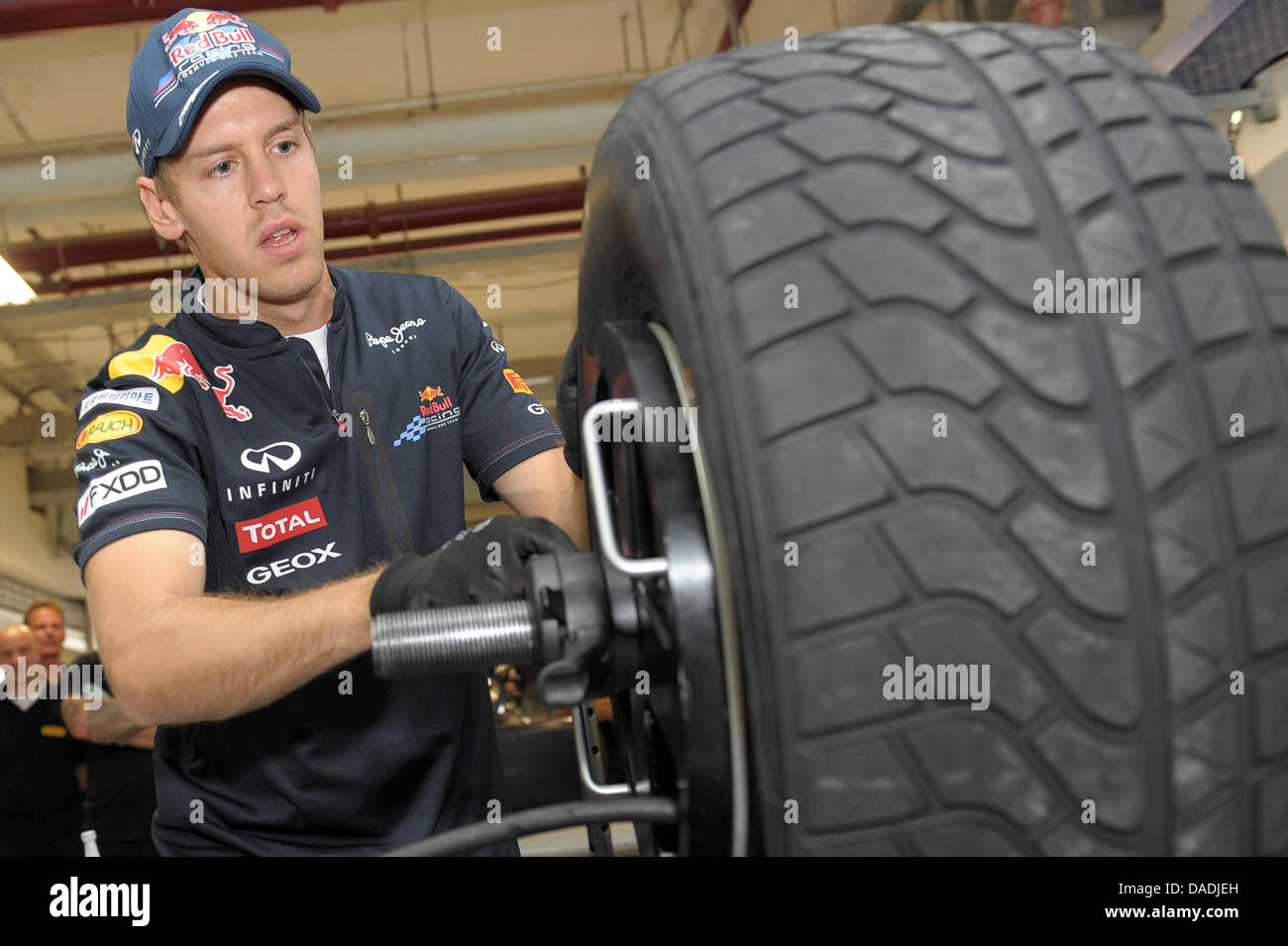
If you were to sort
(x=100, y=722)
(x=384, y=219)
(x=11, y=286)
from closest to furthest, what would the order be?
(x=100, y=722), (x=11, y=286), (x=384, y=219)

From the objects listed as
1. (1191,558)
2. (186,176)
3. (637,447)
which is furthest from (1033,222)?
(186,176)

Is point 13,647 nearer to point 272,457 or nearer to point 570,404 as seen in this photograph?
point 272,457

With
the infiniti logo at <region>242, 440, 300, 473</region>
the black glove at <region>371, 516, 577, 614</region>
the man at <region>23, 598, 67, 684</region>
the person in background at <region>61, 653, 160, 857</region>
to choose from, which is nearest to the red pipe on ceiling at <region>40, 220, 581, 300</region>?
the man at <region>23, 598, 67, 684</region>

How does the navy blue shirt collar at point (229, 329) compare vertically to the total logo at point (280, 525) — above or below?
above

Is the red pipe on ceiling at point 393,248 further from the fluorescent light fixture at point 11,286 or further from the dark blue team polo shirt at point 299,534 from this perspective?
the dark blue team polo shirt at point 299,534

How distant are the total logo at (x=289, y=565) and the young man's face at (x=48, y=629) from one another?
13.1 feet

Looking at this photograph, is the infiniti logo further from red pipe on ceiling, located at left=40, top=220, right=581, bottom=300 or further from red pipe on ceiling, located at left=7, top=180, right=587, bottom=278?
red pipe on ceiling, located at left=40, top=220, right=581, bottom=300

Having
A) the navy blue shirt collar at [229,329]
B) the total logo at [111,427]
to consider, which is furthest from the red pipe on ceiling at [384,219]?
the total logo at [111,427]

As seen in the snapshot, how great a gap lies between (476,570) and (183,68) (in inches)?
30.3

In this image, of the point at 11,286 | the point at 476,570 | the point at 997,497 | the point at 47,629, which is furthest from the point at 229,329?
the point at 47,629

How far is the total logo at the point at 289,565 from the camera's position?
122cm

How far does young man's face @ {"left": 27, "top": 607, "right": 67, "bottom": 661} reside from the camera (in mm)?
4652

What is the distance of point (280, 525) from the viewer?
123cm
